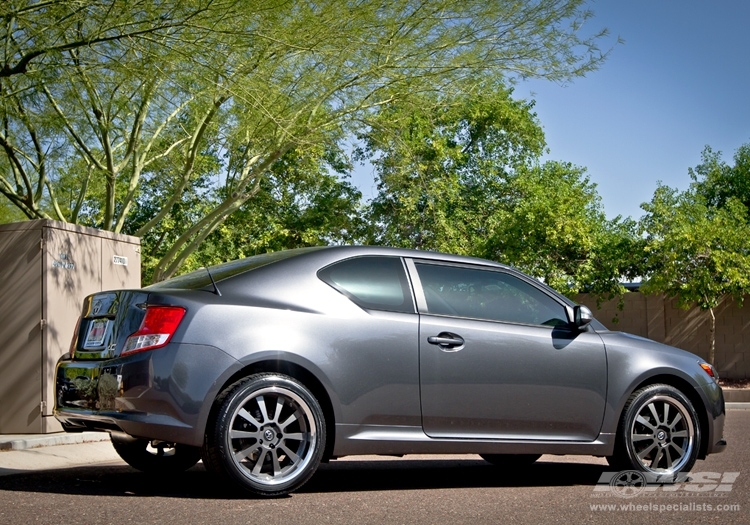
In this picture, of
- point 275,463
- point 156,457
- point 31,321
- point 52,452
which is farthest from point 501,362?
point 31,321

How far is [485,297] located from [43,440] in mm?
5056

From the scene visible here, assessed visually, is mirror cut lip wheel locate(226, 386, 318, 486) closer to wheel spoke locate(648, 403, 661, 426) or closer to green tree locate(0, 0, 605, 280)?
wheel spoke locate(648, 403, 661, 426)

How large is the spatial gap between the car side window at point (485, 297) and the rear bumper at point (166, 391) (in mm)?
1581

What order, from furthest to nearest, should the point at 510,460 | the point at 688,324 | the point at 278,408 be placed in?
1. the point at 688,324
2. the point at 510,460
3. the point at 278,408

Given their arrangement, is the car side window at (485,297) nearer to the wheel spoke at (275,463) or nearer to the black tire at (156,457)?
the wheel spoke at (275,463)

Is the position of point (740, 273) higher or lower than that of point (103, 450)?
higher

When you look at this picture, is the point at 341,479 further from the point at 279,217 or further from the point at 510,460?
the point at 279,217

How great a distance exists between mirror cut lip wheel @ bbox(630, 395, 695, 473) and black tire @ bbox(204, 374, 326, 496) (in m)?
2.42

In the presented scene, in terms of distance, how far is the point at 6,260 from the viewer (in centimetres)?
1004

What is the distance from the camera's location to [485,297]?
21.8 feet

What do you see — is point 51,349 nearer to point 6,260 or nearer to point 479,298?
point 6,260

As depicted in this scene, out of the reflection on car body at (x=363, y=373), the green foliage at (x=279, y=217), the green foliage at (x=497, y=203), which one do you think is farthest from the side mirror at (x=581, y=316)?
the green foliage at (x=279, y=217)

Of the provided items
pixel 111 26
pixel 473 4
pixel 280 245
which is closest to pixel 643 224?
pixel 280 245

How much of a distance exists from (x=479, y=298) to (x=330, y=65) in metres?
7.48
